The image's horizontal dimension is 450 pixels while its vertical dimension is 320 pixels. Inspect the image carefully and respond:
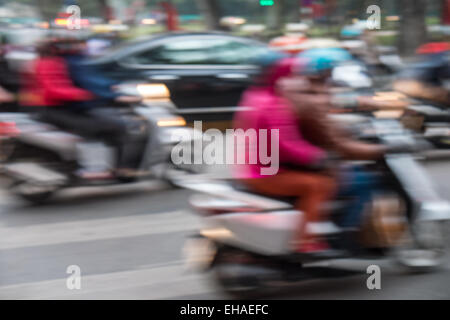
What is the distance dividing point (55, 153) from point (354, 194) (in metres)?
3.62

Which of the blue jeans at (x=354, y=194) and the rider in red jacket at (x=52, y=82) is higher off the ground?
the rider in red jacket at (x=52, y=82)

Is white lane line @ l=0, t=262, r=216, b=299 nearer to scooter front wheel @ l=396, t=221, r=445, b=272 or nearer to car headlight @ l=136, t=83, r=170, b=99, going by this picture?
scooter front wheel @ l=396, t=221, r=445, b=272

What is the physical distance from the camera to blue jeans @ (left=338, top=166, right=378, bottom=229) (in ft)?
16.1

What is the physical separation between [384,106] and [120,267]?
9.38 feet

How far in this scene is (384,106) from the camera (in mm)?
7258

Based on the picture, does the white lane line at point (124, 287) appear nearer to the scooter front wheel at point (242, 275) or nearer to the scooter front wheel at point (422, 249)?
the scooter front wheel at point (242, 275)

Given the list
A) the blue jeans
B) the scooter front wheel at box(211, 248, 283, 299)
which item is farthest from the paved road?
the blue jeans

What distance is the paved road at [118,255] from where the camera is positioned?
16.6 feet

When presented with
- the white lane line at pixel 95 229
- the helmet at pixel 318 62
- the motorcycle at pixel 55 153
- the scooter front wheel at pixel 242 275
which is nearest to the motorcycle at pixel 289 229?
the scooter front wheel at pixel 242 275

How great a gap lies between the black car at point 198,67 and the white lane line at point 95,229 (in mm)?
3993

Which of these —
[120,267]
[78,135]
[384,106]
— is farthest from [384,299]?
[78,135]

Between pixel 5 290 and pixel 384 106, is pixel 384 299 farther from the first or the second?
pixel 384 106
